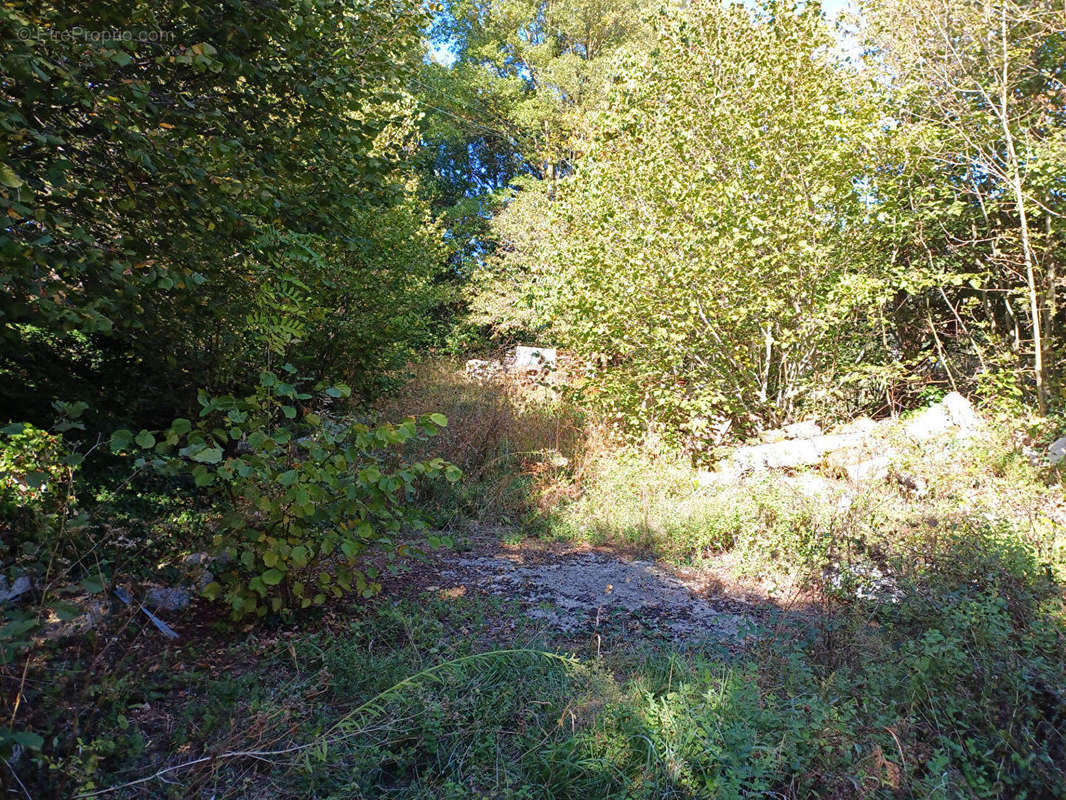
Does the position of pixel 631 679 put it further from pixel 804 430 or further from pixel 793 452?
pixel 804 430

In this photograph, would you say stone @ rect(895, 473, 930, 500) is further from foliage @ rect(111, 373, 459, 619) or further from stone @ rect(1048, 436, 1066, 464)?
foliage @ rect(111, 373, 459, 619)

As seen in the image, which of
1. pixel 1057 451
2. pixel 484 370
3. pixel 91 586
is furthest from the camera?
pixel 484 370

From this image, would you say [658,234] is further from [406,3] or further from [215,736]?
[215,736]

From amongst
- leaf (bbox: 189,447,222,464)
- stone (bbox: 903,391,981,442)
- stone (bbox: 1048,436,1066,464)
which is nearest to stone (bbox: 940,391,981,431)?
stone (bbox: 903,391,981,442)

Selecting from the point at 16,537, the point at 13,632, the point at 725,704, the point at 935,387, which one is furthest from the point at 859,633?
the point at 935,387

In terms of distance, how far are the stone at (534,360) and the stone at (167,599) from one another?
6.28m

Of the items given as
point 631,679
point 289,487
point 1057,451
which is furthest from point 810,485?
point 289,487

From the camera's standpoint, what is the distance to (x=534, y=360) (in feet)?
33.4

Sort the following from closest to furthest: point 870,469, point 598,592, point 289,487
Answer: point 289,487 < point 598,592 < point 870,469

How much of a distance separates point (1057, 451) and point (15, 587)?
7619 mm

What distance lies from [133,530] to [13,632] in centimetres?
243

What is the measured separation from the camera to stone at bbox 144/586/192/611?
3.21 metres

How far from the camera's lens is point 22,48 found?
255 centimetres

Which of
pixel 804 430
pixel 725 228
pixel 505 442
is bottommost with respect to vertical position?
pixel 505 442
